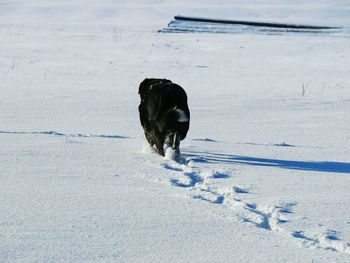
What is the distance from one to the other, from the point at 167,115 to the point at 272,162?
0.97 m

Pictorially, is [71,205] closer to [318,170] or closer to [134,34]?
[318,170]

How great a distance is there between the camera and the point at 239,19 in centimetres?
2514

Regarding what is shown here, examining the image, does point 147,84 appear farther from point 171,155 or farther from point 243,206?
A: point 243,206

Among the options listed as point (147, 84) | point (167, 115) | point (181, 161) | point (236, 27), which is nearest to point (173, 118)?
point (167, 115)

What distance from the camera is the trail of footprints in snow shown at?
11.7ft

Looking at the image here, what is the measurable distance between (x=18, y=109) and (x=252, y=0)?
2467 cm

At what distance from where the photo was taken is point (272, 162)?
596 cm

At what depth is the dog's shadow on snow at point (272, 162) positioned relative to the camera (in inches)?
224

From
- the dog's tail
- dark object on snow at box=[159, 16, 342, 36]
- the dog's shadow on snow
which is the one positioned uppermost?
dark object on snow at box=[159, 16, 342, 36]

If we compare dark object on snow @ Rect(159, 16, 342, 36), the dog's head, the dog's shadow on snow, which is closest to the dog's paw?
the dog's shadow on snow

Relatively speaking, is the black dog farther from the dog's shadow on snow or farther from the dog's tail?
the dog's shadow on snow

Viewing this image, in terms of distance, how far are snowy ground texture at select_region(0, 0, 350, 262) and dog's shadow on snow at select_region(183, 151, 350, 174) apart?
0.9 inches

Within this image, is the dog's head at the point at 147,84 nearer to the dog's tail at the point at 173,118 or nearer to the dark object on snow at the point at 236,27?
the dog's tail at the point at 173,118

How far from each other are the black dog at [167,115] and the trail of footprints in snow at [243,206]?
45 cm
